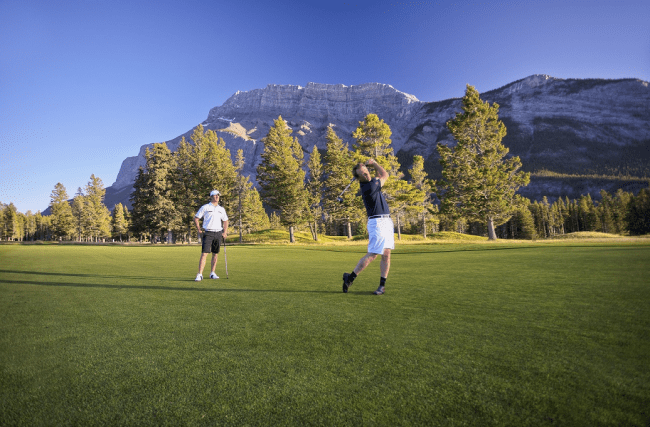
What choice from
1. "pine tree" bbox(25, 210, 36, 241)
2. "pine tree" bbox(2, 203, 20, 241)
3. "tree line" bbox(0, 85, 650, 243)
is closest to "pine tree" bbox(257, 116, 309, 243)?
"tree line" bbox(0, 85, 650, 243)

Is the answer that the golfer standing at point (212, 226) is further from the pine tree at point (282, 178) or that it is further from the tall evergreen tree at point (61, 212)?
the tall evergreen tree at point (61, 212)

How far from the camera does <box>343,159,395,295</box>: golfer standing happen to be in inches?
216

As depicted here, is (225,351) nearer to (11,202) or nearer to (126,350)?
A: (126,350)

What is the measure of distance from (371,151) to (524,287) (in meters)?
29.6

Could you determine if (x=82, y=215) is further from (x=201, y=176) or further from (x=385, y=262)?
(x=385, y=262)

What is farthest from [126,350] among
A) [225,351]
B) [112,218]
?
→ [112,218]

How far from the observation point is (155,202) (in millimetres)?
43750

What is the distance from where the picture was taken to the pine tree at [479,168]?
92.6 feet

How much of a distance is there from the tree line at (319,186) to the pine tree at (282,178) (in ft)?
0.42

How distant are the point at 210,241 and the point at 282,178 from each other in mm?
31129

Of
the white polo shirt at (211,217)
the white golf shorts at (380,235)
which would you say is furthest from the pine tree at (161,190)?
the white golf shorts at (380,235)

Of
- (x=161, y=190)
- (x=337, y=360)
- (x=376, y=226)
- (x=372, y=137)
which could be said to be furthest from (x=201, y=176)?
→ (x=337, y=360)

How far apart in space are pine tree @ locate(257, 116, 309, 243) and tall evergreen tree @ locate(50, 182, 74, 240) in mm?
66356

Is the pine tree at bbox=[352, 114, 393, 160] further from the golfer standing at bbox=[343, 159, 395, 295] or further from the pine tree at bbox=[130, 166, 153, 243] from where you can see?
the pine tree at bbox=[130, 166, 153, 243]
